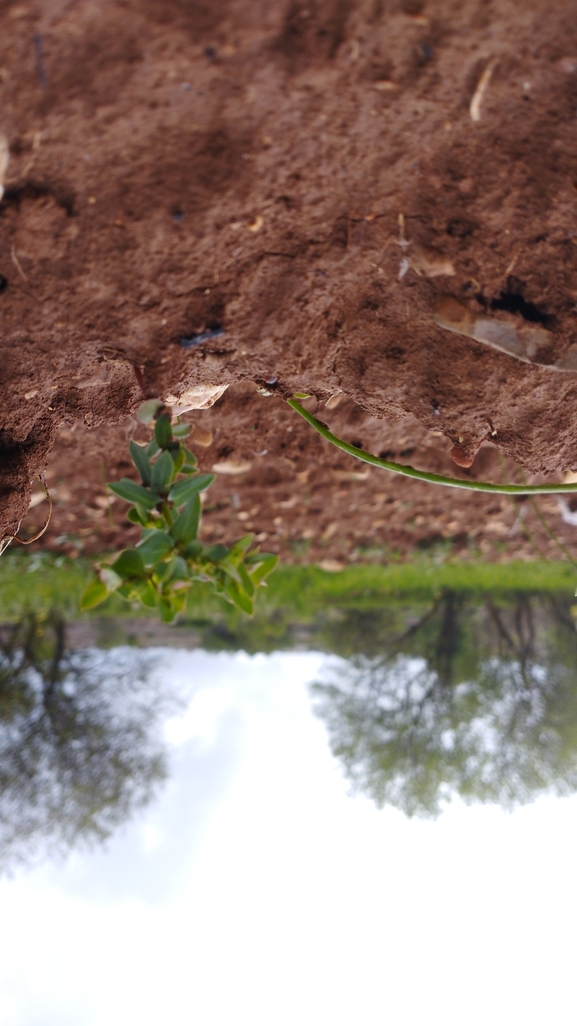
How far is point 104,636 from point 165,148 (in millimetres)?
1711

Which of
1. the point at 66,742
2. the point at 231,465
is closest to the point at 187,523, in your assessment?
the point at 231,465

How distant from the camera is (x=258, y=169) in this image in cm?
53

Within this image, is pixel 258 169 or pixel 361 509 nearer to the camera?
pixel 258 169

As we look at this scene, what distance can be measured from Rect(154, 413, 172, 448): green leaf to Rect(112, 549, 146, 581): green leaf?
0.46 ft

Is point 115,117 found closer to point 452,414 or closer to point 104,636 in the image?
point 452,414

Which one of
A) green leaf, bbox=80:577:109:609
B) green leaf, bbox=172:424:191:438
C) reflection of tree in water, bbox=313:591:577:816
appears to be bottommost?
reflection of tree in water, bbox=313:591:577:816

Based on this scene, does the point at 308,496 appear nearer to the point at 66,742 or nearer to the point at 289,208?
the point at 289,208

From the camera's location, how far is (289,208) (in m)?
0.56

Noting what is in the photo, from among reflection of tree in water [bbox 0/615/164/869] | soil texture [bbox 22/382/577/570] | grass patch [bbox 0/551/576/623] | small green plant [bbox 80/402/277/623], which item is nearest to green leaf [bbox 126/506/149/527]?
small green plant [bbox 80/402/277/623]

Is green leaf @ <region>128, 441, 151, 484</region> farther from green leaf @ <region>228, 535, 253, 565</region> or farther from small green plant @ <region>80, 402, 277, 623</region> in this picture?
green leaf @ <region>228, 535, 253, 565</region>

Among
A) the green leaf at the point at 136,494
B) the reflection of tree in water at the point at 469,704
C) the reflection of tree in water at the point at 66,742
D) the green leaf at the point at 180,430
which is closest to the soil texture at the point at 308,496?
the green leaf at the point at 180,430

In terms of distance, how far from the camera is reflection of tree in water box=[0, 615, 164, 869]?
76.4 inches

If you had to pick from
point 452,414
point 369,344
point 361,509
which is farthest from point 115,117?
point 361,509

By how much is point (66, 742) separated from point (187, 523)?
5.64 feet
